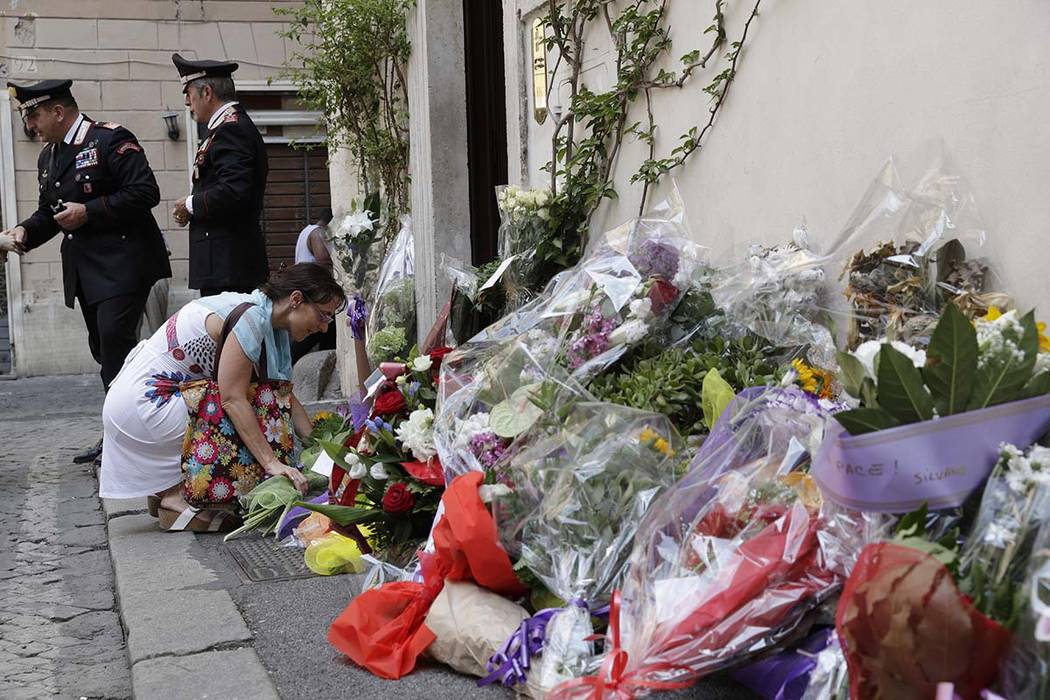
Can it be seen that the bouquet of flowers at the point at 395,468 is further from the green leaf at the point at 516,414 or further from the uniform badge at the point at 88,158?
the uniform badge at the point at 88,158

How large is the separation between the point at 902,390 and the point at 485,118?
4.98 m

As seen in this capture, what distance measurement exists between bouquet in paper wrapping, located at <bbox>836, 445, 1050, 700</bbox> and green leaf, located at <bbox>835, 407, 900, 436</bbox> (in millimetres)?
171

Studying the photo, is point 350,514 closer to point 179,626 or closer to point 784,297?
point 179,626

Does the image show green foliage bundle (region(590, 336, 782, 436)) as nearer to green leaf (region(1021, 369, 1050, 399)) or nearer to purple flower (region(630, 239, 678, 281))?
purple flower (region(630, 239, 678, 281))

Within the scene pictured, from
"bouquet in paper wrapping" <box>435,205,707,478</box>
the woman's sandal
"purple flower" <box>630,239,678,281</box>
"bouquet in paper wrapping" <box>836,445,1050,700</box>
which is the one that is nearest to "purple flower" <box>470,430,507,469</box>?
"bouquet in paper wrapping" <box>435,205,707,478</box>

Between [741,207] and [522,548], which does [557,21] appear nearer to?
[741,207]

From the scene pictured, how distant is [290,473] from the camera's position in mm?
4898

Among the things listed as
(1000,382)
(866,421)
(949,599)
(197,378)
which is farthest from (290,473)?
(949,599)

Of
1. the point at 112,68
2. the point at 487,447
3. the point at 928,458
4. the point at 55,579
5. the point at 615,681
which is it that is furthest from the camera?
the point at 112,68

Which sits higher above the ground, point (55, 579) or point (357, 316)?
point (357, 316)

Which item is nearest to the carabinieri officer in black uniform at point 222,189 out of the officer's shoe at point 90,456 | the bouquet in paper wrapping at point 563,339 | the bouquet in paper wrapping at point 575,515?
the officer's shoe at point 90,456

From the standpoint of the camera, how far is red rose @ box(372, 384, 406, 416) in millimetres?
4070

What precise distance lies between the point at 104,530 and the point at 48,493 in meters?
1.01

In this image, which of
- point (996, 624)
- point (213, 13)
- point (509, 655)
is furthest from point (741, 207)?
point (213, 13)
